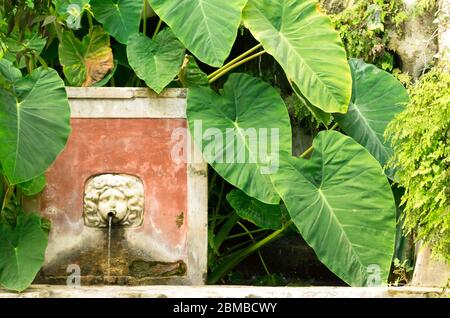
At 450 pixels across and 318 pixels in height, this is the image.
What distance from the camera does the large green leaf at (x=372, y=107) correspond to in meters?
5.66

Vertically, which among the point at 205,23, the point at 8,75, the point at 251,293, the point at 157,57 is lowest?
the point at 251,293

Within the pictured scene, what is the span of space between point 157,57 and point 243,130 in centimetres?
60

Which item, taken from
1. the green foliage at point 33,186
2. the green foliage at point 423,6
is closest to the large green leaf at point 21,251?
the green foliage at point 33,186

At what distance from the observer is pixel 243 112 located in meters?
5.50

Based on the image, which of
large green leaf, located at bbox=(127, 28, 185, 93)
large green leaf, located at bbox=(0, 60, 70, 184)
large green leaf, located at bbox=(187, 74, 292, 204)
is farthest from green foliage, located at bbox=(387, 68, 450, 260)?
large green leaf, located at bbox=(0, 60, 70, 184)

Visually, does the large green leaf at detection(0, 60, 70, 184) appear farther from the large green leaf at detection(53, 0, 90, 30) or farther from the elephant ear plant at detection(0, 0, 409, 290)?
the large green leaf at detection(53, 0, 90, 30)

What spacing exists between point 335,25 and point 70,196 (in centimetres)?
191

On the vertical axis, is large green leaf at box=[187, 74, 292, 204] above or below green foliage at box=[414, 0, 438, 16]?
below

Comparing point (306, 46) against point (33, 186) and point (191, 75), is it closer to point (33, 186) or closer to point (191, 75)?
point (191, 75)

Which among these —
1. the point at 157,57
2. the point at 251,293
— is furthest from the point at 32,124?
the point at 251,293

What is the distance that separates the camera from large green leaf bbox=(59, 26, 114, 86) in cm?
565

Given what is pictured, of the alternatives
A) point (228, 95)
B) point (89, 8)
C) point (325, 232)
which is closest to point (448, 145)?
point (325, 232)

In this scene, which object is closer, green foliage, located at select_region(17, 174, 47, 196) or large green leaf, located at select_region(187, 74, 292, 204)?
green foliage, located at select_region(17, 174, 47, 196)
